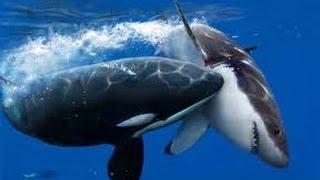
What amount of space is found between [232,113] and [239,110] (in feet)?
0.26

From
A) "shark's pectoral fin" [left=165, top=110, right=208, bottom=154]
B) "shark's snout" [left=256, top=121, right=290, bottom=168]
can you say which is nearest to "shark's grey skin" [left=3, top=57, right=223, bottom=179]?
"shark's pectoral fin" [left=165, top=110, right=208, bottom=154]

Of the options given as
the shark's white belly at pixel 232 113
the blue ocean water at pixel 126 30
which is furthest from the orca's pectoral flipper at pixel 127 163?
the blue ocean water at pixel 126 30

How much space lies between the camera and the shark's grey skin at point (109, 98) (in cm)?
554

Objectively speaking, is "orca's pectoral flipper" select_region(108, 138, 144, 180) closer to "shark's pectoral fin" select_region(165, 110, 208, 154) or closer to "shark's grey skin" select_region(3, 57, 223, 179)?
"shark's grey skin" select_region(3, 57, 223, 179)

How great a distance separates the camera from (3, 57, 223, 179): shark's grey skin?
554 centimetres

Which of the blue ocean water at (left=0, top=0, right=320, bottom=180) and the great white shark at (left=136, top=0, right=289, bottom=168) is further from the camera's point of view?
A: the blue ocean water at (left=0, top=0, right=320, bottom=180)

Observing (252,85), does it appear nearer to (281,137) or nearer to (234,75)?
(234,75)

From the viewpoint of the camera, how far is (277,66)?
37031mm

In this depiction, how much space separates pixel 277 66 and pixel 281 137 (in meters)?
32.1

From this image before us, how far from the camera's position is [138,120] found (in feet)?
18.4

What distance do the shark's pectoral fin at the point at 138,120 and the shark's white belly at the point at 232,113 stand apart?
73 cm

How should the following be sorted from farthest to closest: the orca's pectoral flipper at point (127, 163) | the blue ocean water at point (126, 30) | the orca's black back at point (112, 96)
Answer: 1. the blue ocean water at point (126, 30)
2. the orca's pectoral flipper at point (127, 163)
3. the orca's black back at point (112, 96)

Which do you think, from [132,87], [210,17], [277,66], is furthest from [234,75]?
[277,66]

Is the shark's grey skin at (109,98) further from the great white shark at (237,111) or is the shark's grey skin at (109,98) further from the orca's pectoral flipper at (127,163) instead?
the great white shark at (237,111)
